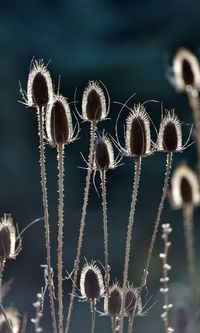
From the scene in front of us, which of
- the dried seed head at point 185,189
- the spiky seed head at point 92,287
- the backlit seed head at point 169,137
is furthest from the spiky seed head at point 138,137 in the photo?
the spiky seed head at point 92,287

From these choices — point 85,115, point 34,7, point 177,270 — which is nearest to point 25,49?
point 34,7

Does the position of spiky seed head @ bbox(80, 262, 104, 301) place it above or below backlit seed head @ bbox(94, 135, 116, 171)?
below

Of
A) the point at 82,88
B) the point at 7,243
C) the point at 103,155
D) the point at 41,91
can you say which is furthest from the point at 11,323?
the point at 82,88

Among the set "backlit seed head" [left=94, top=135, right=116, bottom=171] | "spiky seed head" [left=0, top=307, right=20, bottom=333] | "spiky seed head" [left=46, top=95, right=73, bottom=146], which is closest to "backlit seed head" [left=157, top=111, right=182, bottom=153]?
"backlit seed head" [left=94, top=135, right=116, bottom=171]

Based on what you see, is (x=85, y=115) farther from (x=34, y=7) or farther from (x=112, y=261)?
(x=34, y=7)

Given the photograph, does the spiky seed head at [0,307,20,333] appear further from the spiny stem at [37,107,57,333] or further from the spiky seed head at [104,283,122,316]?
the spiky seed head at [104,283,122,316]

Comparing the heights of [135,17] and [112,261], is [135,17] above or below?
above

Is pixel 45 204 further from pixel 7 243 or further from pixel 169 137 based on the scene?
pixel 169 137
